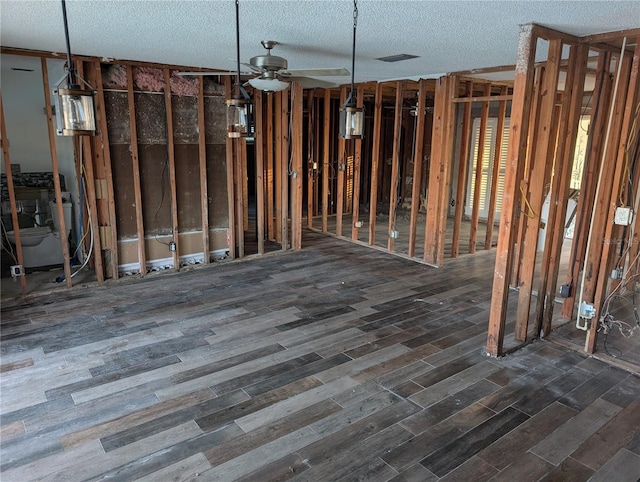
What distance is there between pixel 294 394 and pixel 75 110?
2.21 m

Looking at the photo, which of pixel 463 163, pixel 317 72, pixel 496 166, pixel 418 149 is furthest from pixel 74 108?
pixel 496 166

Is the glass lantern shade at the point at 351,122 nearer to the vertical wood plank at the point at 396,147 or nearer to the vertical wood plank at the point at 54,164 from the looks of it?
the vertical wood plank at the point at 54,164

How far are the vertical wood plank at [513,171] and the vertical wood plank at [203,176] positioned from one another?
3827 mm

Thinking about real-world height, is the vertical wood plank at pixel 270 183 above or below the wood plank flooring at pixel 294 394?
above

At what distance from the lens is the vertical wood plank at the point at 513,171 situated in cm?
323

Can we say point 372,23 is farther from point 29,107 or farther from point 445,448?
point 29,107

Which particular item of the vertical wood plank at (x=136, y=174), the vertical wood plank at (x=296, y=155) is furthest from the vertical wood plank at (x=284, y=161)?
the vertical wood plank at (x=136, y=174)

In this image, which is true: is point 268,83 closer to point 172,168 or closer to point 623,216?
point 172,168

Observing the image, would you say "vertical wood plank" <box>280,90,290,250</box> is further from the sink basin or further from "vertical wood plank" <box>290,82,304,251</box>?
the sink basin

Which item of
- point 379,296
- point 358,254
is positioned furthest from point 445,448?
point 358,254

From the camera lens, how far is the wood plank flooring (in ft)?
8.22

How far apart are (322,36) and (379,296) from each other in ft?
9.16

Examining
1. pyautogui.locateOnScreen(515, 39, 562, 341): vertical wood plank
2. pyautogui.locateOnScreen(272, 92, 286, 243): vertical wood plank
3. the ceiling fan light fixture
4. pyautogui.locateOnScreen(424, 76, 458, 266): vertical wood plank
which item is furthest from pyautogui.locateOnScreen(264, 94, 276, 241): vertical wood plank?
pyautogui.locateOnScreen(515, 39, 562, 341): vertical wood plank

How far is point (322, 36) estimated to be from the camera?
3.55 m
